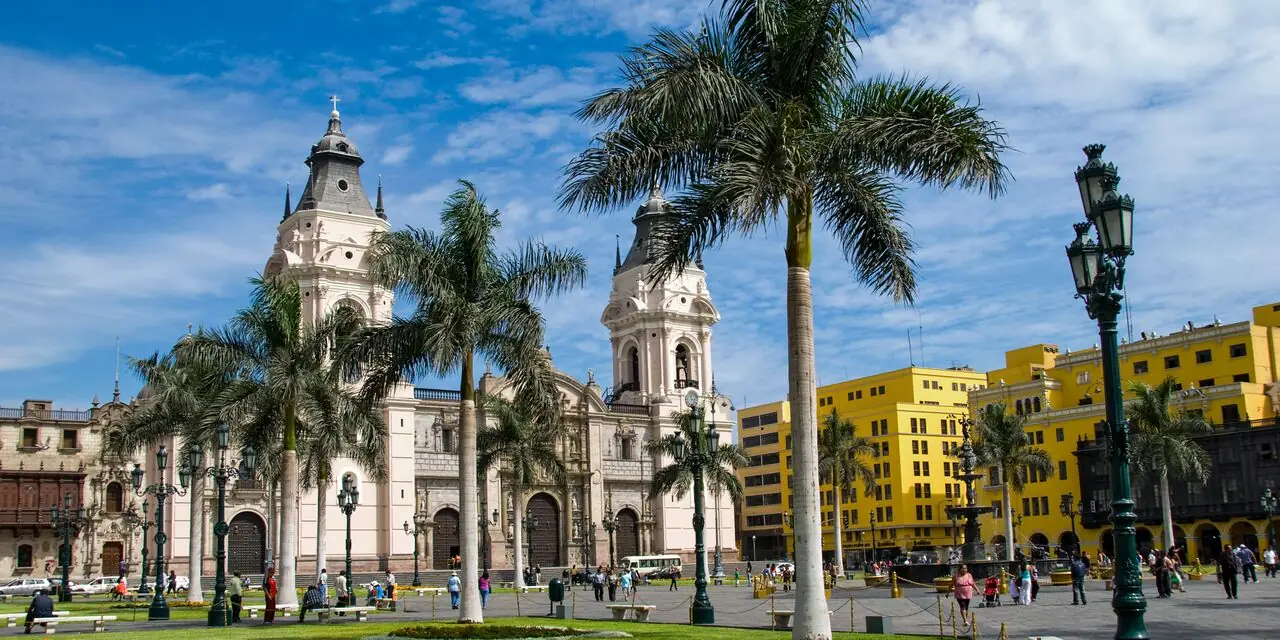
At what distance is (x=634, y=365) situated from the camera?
78.8 meters

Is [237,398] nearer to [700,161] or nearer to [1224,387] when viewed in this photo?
[700,161]

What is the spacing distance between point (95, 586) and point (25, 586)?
278 centimetres

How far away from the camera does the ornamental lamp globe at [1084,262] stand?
43.9ft

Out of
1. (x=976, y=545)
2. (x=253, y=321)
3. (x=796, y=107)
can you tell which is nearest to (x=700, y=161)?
(x=796, y=107)

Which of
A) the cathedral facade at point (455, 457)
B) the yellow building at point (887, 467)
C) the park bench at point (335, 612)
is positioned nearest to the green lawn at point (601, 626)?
the park bench at point (335, 612)

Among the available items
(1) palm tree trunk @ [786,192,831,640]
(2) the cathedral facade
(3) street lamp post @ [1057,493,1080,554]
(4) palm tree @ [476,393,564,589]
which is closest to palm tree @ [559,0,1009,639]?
(1) palm tree trunk @ [786,192,831,640]

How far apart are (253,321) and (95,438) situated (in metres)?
31.3

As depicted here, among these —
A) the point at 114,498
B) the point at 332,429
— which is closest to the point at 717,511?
the point at 114,498

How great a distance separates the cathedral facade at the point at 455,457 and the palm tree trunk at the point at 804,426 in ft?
132

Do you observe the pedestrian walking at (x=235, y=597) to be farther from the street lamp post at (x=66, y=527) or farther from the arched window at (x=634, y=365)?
the arched window at (x=634, y=365)

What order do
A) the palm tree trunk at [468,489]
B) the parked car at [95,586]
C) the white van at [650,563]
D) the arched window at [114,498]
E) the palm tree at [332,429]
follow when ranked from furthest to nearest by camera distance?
the white van at [650,563] < the arched window at [114,498] < the parked car at [95,586] < the palm tree at [332,429] < the palm tree trunk at [468,489]

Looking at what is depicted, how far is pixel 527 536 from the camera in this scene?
68938mm

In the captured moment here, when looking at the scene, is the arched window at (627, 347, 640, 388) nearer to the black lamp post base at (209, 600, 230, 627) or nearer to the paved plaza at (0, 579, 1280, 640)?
the paved plaza at (0, 579, 1280, 640)

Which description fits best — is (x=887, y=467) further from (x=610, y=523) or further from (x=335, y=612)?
(x=335, y=612)
